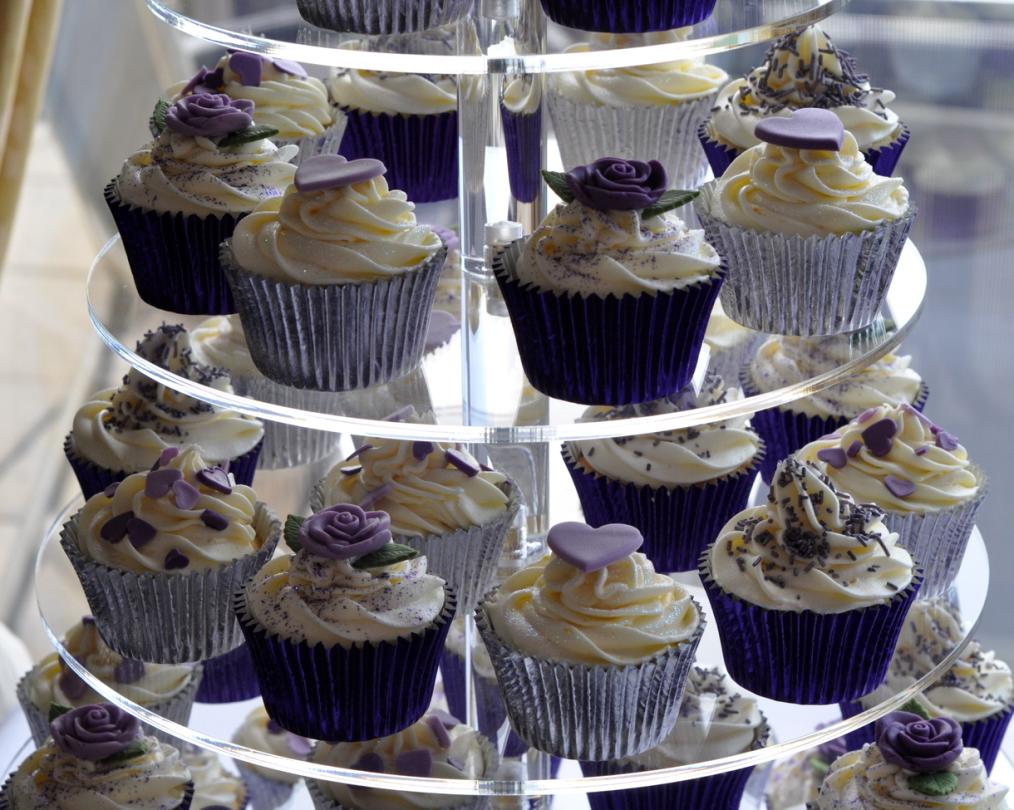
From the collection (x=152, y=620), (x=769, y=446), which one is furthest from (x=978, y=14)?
(x=152, y=620)

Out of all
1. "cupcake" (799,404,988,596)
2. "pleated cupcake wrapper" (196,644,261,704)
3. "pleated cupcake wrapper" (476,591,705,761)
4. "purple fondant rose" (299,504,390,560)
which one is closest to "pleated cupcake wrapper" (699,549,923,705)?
"pleated cupcake wrapper" (476,591,705,761)

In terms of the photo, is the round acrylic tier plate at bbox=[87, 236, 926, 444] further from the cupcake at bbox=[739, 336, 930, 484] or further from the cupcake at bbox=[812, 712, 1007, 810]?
the cupcake at bbox=[812, 712, 1007, 810]

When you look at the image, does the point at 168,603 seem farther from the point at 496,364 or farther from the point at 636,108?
the point at 636,108

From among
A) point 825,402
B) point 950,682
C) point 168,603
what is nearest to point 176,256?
point 168,603

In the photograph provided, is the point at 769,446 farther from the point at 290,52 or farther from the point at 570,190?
the point at 290,52

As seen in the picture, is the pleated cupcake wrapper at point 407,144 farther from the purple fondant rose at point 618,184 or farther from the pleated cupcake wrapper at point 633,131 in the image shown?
the purple fondant rose at point 618,184

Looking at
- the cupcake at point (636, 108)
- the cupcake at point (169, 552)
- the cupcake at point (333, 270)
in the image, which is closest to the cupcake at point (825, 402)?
the cupcake at point (636, 108)
